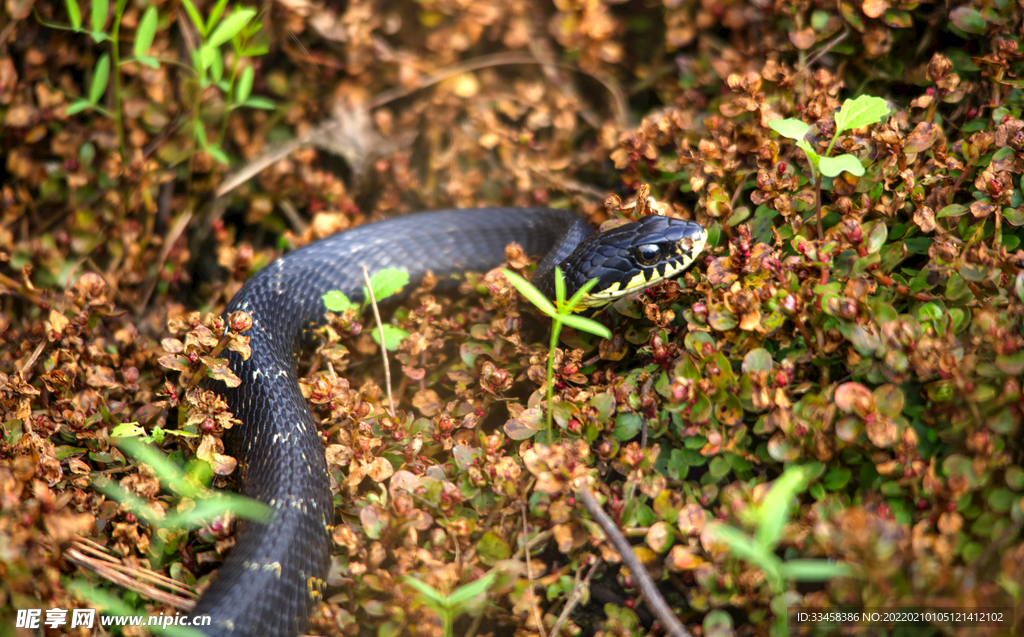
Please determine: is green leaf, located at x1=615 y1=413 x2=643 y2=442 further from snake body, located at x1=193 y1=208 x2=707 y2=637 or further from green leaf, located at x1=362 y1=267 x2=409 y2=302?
green leaf, located at x1=362 y1=267 x2=409 y2=302

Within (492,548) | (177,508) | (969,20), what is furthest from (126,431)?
(969,20)

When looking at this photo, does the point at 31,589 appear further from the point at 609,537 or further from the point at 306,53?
the point at 306,53

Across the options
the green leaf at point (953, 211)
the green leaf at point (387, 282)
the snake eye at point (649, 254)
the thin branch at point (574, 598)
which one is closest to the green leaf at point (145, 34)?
the green leaf at point (387, 282)

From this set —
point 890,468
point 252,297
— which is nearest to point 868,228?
point 890,468

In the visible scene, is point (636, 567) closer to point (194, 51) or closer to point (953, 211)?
point (953, 211)

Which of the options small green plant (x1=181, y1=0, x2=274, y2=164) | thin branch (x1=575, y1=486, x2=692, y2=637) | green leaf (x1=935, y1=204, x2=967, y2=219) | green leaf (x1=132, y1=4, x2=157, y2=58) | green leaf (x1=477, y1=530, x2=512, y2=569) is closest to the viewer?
thin branch (x1=575, y1=486, x2=692, y2=637)

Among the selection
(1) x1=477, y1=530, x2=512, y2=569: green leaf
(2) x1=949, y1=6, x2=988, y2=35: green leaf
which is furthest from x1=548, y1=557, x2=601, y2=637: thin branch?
(2) x1=949, y1=6, x2=988, y2=35: green leaf

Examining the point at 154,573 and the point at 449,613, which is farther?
the point at 154,573
